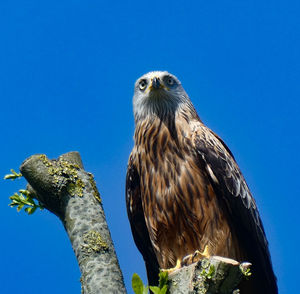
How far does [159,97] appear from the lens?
6730mm

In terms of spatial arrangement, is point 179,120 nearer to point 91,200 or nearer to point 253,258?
point 253,258

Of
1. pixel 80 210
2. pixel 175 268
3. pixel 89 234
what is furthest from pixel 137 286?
pixel 175 268

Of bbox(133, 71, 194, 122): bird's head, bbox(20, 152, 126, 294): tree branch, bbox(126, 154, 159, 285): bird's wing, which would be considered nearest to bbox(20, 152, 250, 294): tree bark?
bbox(20, 152, 126, 294): tree branch

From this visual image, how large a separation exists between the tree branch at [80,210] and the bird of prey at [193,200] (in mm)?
1316

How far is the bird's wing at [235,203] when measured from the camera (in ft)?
19.4

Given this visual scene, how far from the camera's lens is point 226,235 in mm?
5777

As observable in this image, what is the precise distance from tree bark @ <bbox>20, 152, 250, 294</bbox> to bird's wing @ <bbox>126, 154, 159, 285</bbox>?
1585 millimetres

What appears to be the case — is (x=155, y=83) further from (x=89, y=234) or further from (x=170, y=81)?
(x=89, y=234)

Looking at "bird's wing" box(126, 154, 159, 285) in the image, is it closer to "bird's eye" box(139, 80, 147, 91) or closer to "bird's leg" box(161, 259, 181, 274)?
"bird's leg" box(161, 259, 181, 274)

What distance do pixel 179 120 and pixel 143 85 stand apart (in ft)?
2.70

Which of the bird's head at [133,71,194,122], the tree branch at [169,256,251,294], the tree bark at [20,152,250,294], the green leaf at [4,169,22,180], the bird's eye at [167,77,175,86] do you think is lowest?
the tree branch at [169,256,251,294]

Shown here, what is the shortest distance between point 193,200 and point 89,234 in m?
1.83

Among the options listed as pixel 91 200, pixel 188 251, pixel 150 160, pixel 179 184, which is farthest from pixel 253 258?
pixel 91 200

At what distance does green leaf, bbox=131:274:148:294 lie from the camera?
4.00m
